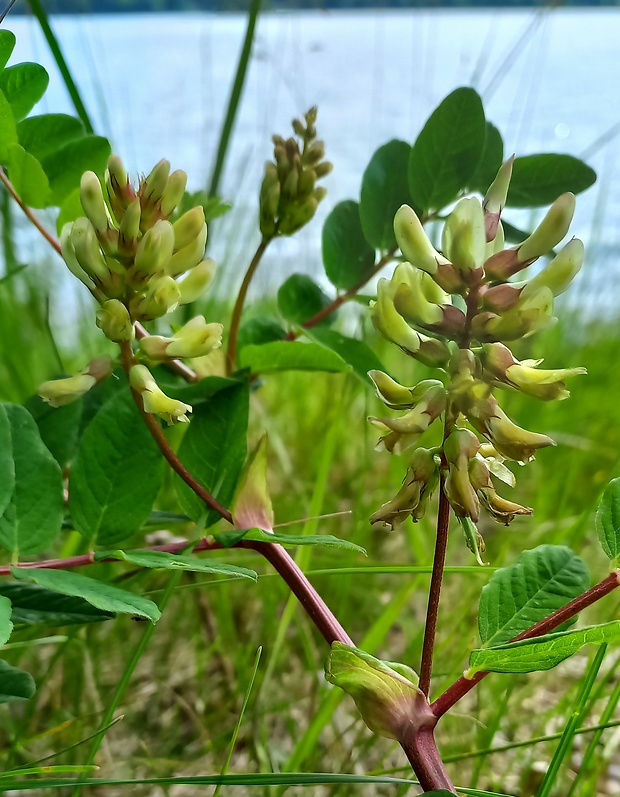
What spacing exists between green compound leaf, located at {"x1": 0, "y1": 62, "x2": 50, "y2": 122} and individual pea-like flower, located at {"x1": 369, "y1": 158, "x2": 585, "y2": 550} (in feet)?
0.81

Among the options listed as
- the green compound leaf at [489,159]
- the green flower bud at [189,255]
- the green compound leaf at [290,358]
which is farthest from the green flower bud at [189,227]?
the green compound leaf at [489,159]

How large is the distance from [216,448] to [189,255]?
120mm

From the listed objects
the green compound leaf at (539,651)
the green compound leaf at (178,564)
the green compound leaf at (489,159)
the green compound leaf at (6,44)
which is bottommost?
the green compound leaf at (539,651)

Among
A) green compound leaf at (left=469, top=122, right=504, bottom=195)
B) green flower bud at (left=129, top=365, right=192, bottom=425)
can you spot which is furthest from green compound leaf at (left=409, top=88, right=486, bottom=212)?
green flower bud at (left=129, top=365, right=192, bottom=425)

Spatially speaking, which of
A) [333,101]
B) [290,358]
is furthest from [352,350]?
[333,101]

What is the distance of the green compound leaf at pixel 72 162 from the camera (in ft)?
1.52

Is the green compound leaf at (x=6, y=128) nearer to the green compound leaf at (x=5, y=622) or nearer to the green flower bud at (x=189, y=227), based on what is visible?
the green flower bud at (x=189, y=227)

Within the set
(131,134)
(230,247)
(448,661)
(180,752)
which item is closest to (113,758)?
(180,752)

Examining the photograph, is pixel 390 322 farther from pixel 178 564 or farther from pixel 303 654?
pixel 303 654

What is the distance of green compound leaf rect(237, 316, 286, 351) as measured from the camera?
55 cm

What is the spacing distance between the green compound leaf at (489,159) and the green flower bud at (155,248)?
23 cm

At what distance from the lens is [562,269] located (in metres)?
0.31

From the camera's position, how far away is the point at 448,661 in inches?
23.8

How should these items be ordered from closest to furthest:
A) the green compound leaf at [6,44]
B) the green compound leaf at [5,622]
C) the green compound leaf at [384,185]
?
1. the green compound leaf at [5,622]
2. the green compound leaf at [6,44]
3. the green compound leaf at [384,185]
